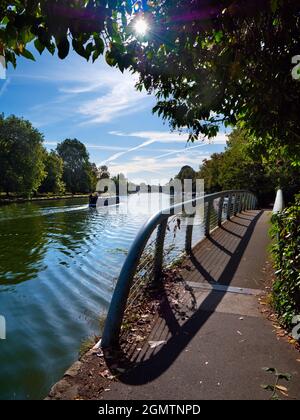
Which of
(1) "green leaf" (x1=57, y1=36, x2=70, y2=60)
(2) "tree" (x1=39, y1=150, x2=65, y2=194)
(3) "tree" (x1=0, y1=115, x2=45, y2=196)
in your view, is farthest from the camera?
(2) "tree" (x1=39, y1=150, x2=65, y2=194)

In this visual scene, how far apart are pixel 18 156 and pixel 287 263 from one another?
48.7 meters

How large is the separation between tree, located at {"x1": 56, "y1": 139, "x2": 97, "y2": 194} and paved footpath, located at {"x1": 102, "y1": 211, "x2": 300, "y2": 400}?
80.3m

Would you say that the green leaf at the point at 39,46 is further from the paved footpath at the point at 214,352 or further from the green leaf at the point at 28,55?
the paved footpath at the point at 214,352

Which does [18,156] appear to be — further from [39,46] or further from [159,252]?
[39,46]

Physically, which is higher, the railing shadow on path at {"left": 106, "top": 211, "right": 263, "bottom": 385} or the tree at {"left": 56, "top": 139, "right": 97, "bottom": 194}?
the tree at {"left": 56, "top": 139, "right": 97, "bottom": 194}

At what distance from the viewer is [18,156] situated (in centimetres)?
4744

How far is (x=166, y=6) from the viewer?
346 cm

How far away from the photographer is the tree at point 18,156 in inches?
1807

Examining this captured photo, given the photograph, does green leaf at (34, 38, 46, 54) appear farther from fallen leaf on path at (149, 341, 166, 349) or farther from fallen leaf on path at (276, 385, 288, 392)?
fallen leaf on path at (276, 385, 288, 392)

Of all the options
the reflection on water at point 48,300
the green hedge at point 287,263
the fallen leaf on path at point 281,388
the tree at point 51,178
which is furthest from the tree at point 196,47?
the tree at point 51,178

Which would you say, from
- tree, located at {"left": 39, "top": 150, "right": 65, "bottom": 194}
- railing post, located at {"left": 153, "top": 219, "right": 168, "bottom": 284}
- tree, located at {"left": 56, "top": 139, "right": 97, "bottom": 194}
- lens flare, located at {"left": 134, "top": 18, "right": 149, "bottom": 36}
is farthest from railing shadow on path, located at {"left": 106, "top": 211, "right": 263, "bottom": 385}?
tree, located at {"left": 56, "top": 139, "right": 97, "bottom": 194}

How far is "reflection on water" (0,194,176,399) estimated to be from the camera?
16.4 ft

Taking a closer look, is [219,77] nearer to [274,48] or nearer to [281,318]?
[274,48]
